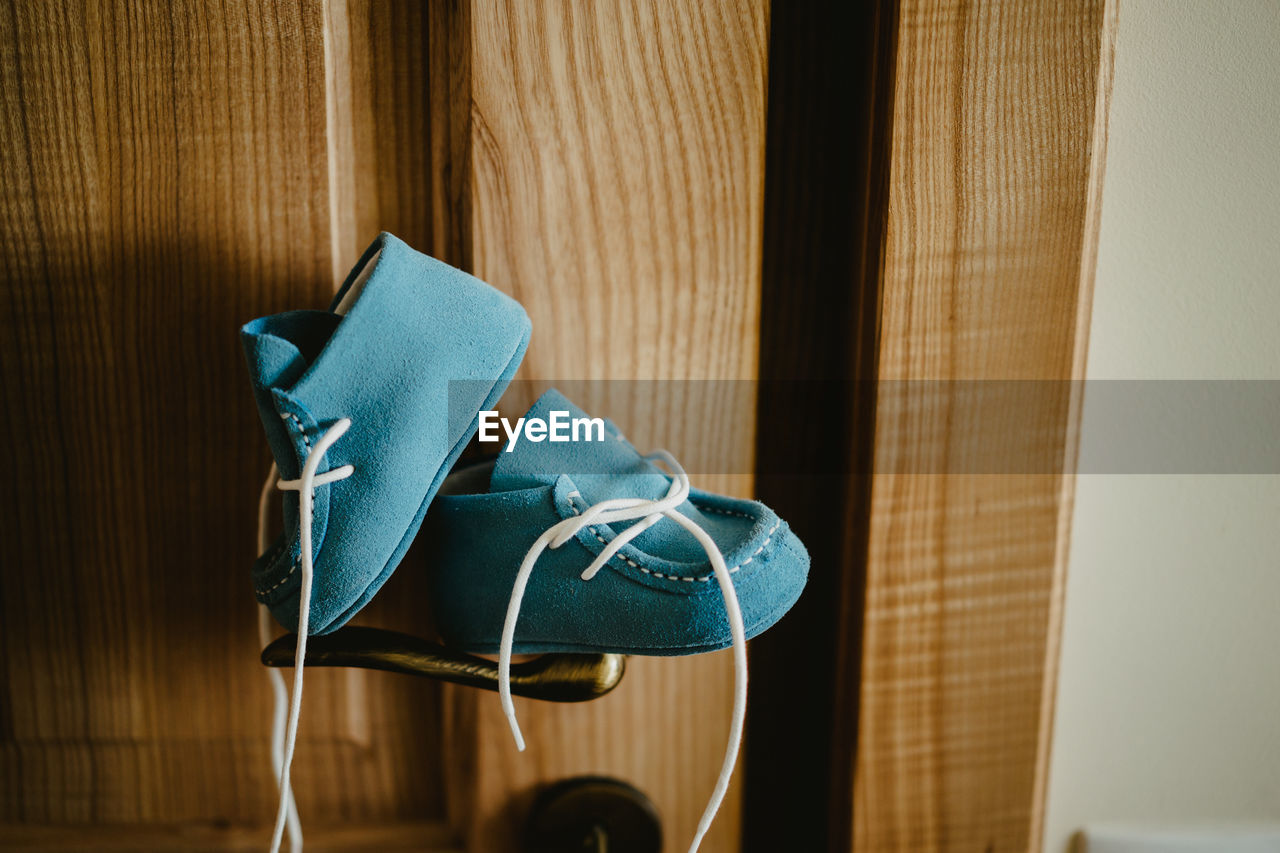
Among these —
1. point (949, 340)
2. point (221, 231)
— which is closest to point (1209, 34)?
point (949, 340)

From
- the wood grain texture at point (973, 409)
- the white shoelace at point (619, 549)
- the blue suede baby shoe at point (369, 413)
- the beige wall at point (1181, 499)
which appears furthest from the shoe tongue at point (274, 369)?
the beige wall at point (1181, 499)

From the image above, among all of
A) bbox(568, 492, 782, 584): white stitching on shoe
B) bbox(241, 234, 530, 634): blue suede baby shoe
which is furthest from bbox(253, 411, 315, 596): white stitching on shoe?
bbox(568, 492, 782, 584): white stitching on shoe

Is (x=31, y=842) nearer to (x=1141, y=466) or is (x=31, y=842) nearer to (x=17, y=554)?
(x=17, y=554)

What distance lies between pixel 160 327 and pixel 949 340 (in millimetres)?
404

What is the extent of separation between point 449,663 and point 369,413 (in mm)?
121

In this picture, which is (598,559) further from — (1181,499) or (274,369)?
(1181,499)

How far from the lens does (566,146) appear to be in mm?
351

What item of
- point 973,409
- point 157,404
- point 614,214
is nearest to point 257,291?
point 157,404

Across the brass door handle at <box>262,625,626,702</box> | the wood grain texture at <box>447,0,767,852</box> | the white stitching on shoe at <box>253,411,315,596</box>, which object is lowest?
the brass door handle at <box>262,625,626,702</box>

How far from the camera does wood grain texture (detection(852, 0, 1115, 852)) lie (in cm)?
34

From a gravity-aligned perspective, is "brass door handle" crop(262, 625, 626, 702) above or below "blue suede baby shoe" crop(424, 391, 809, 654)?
below

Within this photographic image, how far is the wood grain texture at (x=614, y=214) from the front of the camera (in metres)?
0.34

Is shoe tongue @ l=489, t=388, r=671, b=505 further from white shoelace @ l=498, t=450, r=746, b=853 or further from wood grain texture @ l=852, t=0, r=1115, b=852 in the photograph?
wood grain texture @ l=852, t=0, r=1115, b=852

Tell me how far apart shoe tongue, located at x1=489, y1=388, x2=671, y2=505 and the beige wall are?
0.26m
